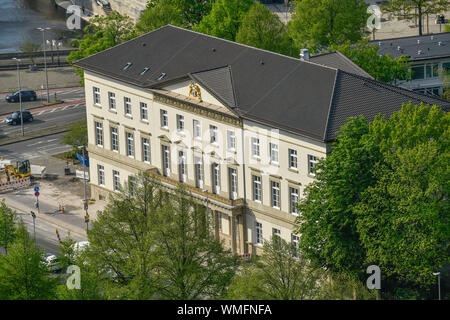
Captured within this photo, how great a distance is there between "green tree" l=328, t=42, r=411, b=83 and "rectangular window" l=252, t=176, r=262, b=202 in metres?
26.7

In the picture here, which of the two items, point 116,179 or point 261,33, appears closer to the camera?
point 116,179

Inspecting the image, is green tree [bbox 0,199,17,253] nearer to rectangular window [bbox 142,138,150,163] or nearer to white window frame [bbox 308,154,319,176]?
rectangular window [bbox 142,138,150,163]

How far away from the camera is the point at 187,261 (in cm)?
10175

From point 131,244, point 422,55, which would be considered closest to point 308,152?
point 131,244

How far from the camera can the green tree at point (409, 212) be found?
4050 inches

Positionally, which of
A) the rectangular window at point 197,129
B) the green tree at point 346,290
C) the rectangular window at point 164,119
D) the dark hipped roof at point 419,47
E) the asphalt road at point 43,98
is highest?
the dark hipped roof at point 419,47

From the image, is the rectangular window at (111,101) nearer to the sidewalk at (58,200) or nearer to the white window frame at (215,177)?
the sidewalk at (58,200)

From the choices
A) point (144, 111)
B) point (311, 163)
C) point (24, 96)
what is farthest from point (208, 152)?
point (24, 96)

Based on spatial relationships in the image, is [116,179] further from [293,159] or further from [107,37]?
[107,37]

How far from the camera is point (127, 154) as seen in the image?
5408 inches

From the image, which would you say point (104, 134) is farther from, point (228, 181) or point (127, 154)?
point (228, 181)

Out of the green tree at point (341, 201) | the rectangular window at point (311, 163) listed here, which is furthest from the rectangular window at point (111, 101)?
the green tree at point (341, 201)

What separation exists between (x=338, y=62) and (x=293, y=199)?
17875 mm

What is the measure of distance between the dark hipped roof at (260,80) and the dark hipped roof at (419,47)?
3414 centimetres
